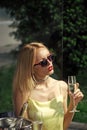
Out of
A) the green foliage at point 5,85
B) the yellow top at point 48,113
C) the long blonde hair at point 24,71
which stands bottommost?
the green foliage at point 5,85

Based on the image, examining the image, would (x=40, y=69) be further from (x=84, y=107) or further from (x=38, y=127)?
(x=84, y=107)

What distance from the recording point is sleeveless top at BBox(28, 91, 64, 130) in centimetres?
268

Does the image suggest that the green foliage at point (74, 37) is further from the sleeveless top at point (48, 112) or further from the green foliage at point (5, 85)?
the sleeveless top at point (48, 112)

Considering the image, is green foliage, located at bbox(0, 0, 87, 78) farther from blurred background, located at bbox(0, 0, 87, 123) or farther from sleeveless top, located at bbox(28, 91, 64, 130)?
sleeveless top, located at bbox(28, 91, 64, 130)

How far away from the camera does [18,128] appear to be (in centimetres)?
227

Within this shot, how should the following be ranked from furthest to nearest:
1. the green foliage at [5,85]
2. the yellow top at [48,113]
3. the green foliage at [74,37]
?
the green foliage at [74,37] → the green foliage at [5,85] → the yellow top at [48,113]

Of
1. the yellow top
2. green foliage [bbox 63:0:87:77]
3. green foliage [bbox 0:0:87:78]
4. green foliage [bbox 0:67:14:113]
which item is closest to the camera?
the yellow top

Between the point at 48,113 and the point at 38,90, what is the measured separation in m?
0.16

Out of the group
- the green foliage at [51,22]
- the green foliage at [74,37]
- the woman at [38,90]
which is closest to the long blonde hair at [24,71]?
the woman at [38,90]

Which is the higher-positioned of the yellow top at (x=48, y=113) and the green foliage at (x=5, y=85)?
the yellow top at (x=48, y=113)

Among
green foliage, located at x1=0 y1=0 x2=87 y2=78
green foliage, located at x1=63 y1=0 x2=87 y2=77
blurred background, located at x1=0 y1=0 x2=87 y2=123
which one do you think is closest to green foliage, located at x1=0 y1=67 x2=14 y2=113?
blurred background, located at x1=0 y1=0 x2=87 y2=123

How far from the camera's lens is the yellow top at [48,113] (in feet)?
8.78

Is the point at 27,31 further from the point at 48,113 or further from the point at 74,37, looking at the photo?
the point at 48,113

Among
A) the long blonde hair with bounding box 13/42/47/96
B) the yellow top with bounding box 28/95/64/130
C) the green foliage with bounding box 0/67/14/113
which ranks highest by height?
the long blonde hair with bounding box 13/42/47/96
